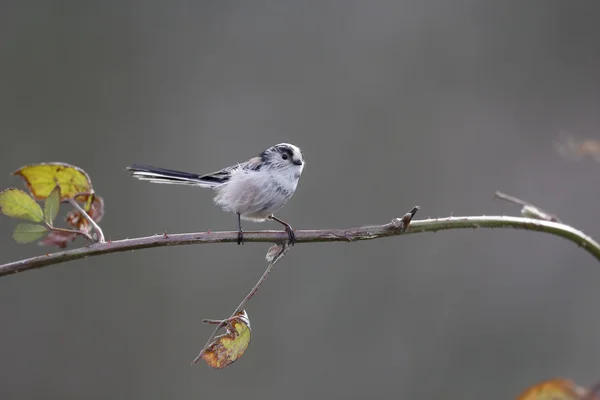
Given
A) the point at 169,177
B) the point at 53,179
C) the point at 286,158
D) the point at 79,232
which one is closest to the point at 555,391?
the point at 79,232

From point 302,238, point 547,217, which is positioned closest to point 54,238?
point 302,238

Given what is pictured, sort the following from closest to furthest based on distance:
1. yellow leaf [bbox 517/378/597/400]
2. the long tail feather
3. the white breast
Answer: yellow leaf [bbox 517/378/597/400]
the long tail feather
the white breast

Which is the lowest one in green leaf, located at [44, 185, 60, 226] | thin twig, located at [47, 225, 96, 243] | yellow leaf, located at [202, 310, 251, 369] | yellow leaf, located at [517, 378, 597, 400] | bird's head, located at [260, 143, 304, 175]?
yellow leaf, located at [202, 310, 251, 369]

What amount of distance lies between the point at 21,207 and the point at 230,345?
0.35 m

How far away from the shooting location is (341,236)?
0.83 m

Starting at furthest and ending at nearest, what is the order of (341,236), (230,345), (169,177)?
(169,177), (341,236), (230,345)

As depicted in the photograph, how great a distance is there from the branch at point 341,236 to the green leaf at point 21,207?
0.08 m

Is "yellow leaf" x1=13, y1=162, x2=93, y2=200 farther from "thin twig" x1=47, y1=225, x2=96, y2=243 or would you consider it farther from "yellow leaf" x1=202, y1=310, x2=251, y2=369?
"yellow leaf" x1=202, y1=310, x2=251, y2=369

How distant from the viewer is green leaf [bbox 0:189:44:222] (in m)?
0.78

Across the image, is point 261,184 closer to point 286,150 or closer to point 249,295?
point 286,150

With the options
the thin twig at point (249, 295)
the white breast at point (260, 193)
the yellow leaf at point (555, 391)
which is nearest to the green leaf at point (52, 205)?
the thin twig at point (249, 295)

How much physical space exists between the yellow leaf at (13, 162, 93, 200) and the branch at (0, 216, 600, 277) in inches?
5.9

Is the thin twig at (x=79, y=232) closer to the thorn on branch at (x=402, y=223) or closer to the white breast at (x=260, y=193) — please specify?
the thorn on branch at (x=402, y=223)

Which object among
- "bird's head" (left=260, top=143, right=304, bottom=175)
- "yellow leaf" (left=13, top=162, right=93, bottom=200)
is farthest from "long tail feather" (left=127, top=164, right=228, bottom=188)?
"yellow leaf" (left=13, top=162, right=93, bottom=200)
